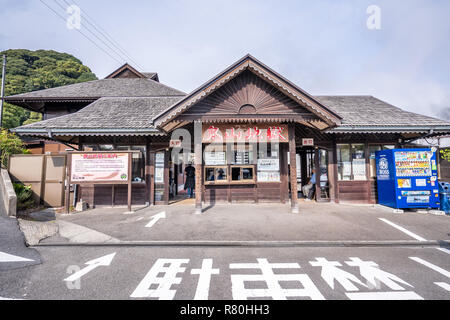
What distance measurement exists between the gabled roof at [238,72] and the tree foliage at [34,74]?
99.3 ft

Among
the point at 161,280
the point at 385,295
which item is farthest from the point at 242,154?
the point at 385,295

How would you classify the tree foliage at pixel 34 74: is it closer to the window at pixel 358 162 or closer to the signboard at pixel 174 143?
the signboard at pixel 174 143

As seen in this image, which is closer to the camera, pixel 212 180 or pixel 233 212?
pixel 233 212

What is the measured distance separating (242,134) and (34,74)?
5287 cm

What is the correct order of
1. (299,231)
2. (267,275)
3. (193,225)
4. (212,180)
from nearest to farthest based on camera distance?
1. (267,275)
2. (299,231)
3. (193,225)
4. (212,180)

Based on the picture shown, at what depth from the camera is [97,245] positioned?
4.89m

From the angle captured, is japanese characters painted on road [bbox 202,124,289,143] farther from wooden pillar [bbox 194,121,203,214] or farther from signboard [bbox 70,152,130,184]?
signboard [bbox 70,152,130,184]

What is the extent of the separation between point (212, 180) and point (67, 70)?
4896 centimetres

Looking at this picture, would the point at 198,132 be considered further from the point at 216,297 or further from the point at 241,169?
the point at 216,297

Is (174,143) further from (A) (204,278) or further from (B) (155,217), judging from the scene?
(A) (204,278)

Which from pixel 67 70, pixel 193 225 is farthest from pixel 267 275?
pixel 67 70

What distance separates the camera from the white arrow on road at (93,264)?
345cm
